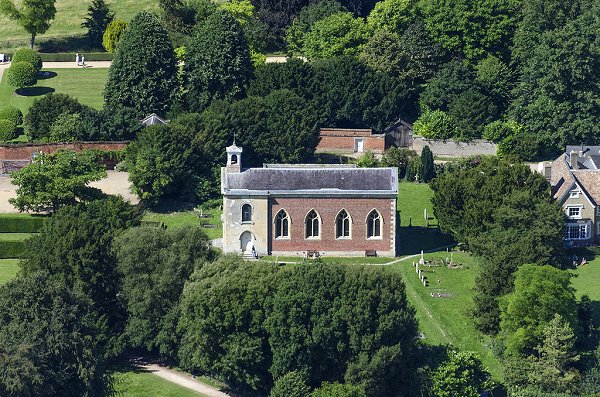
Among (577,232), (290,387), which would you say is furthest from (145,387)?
(577,232)

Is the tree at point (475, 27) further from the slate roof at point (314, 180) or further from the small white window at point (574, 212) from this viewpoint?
the slate roof at point (314, 180)

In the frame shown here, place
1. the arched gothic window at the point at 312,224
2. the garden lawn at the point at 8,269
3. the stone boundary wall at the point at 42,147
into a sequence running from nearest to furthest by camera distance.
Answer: the garden lawn at the point at 8,269 → the arched gothic window at the point at 312,224 → the stone boundary wall at the point at 42,147

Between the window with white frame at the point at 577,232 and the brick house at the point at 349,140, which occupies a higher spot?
the brick house at the point at 349,140

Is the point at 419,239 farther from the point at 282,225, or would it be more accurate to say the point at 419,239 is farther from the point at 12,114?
the point at 12,114

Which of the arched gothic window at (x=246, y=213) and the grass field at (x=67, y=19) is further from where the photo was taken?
the grass field at (x=67, y=19)

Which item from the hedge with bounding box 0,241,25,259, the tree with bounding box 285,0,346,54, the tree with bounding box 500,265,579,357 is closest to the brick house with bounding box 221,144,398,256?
the hedge with bounding box 0,241,25,259

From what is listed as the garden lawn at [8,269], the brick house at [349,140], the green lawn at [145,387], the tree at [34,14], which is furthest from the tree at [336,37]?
the green lawn at [145,387]

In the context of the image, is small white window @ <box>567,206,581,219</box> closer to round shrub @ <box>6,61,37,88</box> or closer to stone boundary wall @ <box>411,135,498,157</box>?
stone boundary wall @ <box>411,135,498,157</box>
